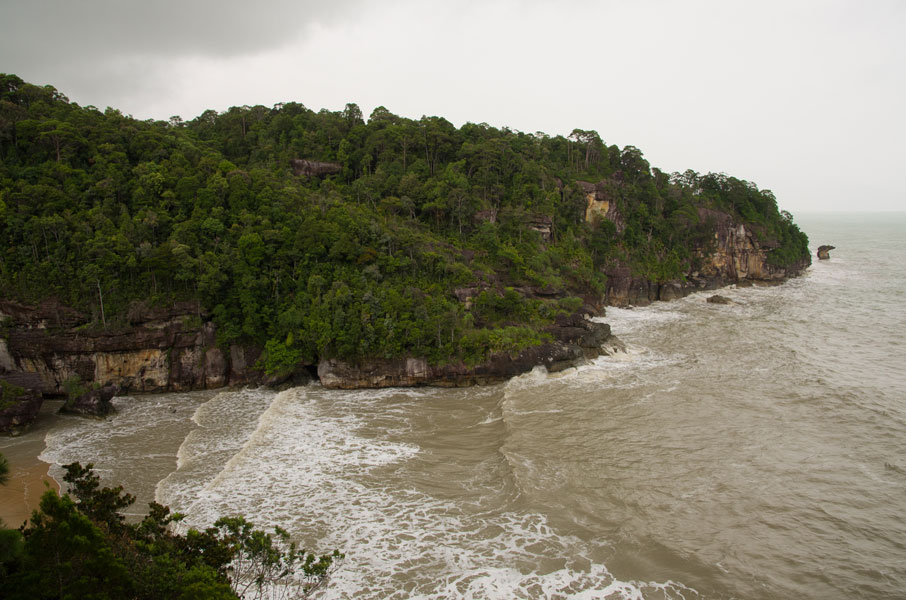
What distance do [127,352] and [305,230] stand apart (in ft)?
43.2

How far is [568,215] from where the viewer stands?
166 ft

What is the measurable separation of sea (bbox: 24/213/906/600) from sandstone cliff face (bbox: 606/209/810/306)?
72.6 feet

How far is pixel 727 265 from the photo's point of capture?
6053 centimetres

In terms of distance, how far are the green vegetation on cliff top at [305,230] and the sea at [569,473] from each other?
5256 mm

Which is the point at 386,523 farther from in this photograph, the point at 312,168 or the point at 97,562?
the point at 312,168

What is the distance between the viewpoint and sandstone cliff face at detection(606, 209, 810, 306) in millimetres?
53784

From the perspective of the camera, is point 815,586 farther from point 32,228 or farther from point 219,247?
point 32,228

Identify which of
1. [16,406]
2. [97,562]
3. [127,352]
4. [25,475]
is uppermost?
[127,352]

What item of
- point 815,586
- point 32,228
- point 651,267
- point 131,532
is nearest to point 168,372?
point 32,228

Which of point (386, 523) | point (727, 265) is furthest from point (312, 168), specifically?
point (727, 265)

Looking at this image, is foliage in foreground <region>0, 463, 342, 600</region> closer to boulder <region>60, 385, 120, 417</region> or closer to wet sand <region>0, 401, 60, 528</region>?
wet sand <region>0, 401, 60, 528</region>

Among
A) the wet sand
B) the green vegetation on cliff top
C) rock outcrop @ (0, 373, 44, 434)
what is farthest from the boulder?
the green vegetation on cliff top

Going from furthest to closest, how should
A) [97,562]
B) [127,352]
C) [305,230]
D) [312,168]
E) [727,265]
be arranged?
1. [727,265]
2. [312,168]
3. [305,230]
4. [127,352]
5. [97,562]

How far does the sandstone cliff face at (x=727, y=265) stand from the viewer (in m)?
53.8
